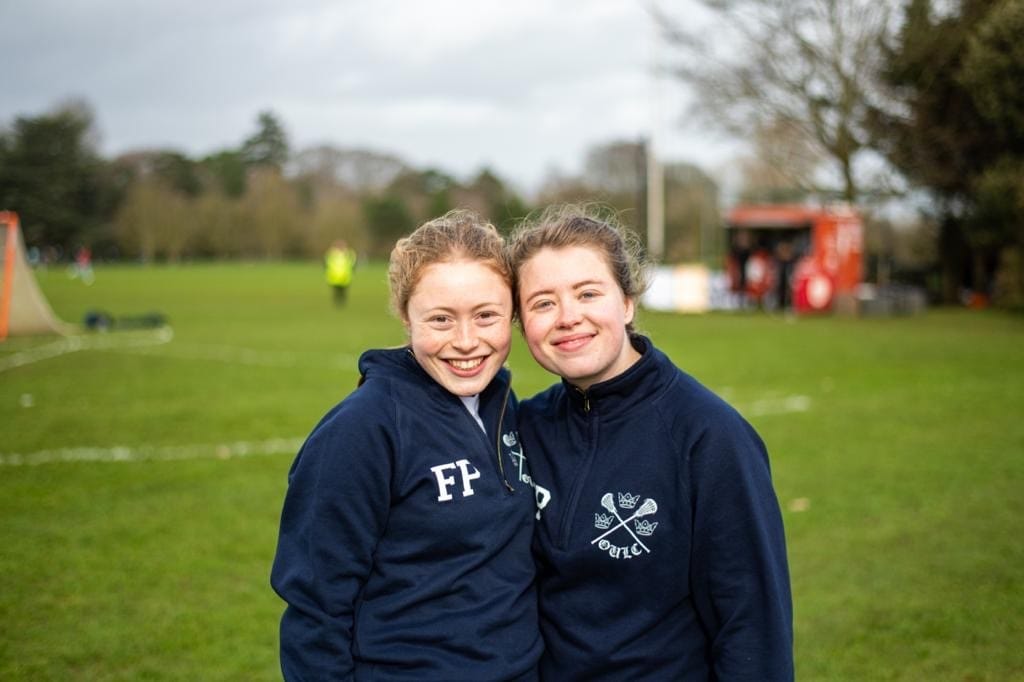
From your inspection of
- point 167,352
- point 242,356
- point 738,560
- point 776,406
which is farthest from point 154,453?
point 167,352

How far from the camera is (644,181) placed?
27281 mm

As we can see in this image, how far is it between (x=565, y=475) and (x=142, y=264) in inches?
3429

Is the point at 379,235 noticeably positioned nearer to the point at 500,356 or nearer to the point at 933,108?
the point at 933,108

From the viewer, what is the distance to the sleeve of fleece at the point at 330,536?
212 centimetres

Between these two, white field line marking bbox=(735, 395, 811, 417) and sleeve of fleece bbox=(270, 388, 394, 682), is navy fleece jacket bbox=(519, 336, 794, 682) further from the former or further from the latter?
white field line marking bbox=(735, 395, 811, 417)

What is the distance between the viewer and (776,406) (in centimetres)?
996

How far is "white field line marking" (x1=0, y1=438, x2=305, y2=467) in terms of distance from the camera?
7973 millimetres

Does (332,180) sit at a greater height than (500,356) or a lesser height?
greater

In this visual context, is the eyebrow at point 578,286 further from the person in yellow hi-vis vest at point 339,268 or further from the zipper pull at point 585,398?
the person in yellow hi-vis vest at point 339,268

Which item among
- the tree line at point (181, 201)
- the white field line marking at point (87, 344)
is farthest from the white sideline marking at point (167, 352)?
the tree line at point (181, 201)

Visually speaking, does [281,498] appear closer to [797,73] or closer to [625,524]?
[625,524]

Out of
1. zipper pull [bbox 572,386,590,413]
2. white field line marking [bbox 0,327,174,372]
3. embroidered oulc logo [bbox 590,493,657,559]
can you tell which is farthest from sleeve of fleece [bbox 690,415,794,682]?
white field line marking [bbox 0,327,174,372]

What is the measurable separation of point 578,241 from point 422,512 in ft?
2.62

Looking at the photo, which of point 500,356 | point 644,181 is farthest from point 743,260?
point 500,356
